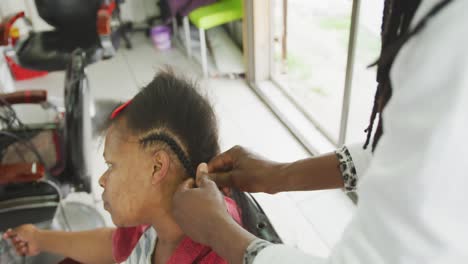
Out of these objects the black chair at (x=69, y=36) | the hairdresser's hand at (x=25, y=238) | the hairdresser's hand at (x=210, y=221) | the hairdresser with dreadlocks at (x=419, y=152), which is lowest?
the hairdresser's hand at (x=25, y=238)

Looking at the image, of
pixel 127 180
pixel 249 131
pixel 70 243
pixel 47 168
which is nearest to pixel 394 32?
pixel 127 180

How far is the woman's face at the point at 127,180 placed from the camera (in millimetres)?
891

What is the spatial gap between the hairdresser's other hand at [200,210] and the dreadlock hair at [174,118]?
109 millimetres

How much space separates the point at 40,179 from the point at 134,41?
2760 mm

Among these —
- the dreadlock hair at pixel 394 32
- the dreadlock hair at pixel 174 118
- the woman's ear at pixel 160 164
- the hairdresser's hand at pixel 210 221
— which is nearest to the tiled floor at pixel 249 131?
the dreadlock hair at pixel 174 118

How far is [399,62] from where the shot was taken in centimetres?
46

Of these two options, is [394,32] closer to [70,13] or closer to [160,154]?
[160,154]

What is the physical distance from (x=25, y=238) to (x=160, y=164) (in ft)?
2.23

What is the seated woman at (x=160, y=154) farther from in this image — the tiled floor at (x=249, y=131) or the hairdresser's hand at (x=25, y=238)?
the hairdresser's hand at (x=25, y=238)

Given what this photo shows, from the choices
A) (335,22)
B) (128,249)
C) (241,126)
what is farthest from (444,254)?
(335,22)

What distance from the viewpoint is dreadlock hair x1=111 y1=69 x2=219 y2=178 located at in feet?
2.87

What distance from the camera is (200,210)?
736 millimetres

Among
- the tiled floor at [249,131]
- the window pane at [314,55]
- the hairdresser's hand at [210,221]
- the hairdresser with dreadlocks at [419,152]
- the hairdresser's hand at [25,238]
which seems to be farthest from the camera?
the window pane at [314,55]

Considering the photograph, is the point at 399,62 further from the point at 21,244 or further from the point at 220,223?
the point at 21,244
